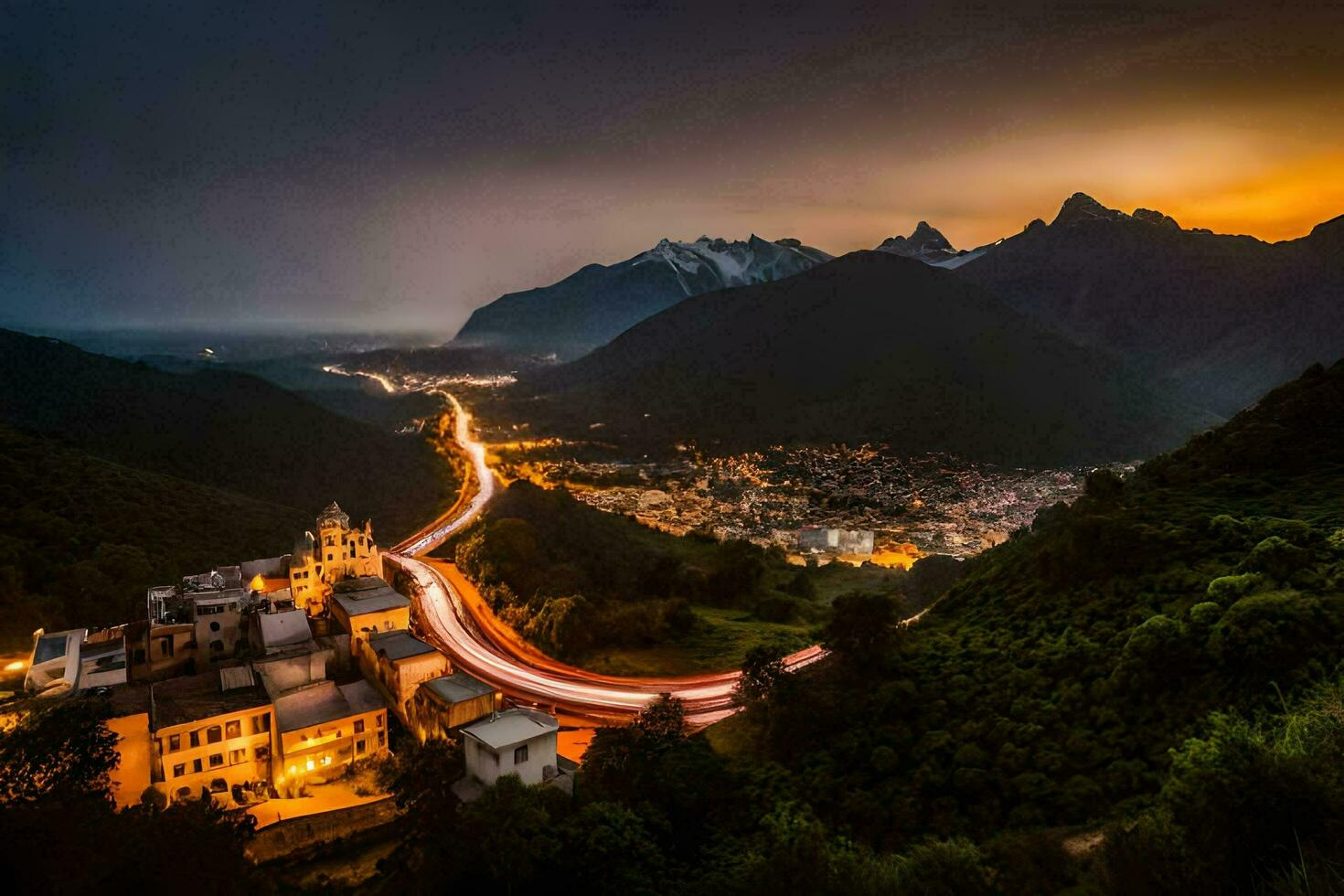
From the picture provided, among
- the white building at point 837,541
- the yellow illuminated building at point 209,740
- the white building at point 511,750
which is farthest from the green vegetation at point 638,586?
the yellow illuminated building at point 209,740

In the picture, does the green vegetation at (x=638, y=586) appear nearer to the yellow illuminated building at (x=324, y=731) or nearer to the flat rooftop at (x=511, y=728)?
the flat rooftop at (x=511, y=728)

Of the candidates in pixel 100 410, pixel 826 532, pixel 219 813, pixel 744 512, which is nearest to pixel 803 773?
pixel 219 813

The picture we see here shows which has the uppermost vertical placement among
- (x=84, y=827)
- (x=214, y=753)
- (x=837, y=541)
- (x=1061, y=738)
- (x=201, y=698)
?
(x=84, y=827)

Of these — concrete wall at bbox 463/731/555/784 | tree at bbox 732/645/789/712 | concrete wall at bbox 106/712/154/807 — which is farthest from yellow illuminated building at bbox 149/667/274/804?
tree at bbox 732/645/789/712

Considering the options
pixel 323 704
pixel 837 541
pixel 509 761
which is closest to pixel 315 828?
pixel 323 704

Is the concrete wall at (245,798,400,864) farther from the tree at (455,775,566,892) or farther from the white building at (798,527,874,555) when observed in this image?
the white building at (798,527,874,555)

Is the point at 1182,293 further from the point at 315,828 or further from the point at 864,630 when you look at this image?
the point at 315,828
